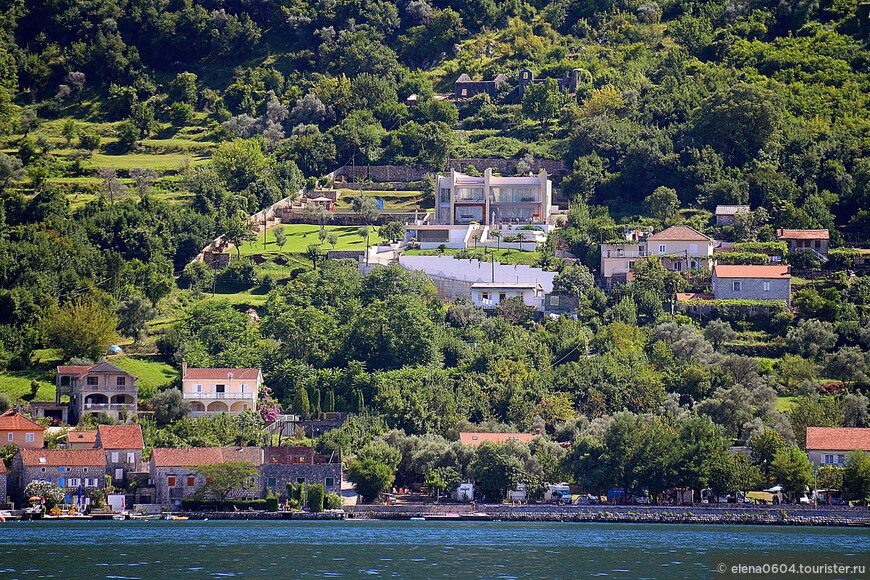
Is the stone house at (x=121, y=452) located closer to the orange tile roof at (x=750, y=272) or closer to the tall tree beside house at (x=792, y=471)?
the tall tree beside house at (x=792, y=471)

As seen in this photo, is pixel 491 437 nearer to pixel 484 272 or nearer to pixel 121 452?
pixel 121 452

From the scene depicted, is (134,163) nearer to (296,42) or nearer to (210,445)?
(296,42)

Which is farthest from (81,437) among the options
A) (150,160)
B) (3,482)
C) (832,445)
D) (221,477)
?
(150,160)

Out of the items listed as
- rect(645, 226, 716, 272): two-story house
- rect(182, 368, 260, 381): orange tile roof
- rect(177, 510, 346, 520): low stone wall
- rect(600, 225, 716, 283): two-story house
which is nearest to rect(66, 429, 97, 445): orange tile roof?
rect(177, 510, 346, 520): low stone wall

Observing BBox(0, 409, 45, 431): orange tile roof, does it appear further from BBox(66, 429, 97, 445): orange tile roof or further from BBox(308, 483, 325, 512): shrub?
BBox(308, 483, 325, 512): shrub

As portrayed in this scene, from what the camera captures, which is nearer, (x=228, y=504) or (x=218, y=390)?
(x=228, y=504)

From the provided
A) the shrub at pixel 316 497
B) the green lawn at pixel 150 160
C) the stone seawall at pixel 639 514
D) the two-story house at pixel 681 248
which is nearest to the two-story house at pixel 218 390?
the shrub at pixel 316 497
